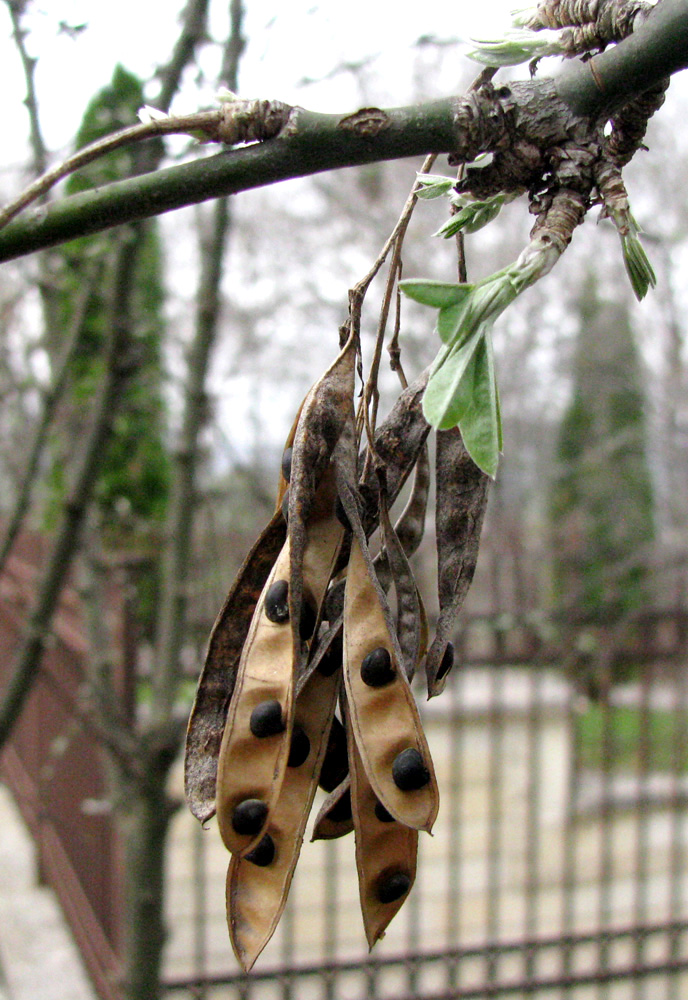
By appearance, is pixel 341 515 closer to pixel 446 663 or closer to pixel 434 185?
pixel 446 663

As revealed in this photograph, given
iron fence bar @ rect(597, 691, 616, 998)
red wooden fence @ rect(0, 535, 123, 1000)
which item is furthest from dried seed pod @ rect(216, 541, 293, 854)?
iron fence bar @ rect(597, 691, 616, 998)

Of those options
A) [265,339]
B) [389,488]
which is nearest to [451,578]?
[389,488]

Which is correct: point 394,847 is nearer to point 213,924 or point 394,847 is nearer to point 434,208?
point 213,924

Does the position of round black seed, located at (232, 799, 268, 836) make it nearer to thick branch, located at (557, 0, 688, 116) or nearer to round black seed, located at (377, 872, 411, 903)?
round black seed, located at (377, 872, 411, 903)

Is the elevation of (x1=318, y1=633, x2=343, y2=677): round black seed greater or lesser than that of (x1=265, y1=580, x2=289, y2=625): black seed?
lesser

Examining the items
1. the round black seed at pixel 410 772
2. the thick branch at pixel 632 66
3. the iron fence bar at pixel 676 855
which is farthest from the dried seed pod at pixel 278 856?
the iron fence bar at pixel 676 855
